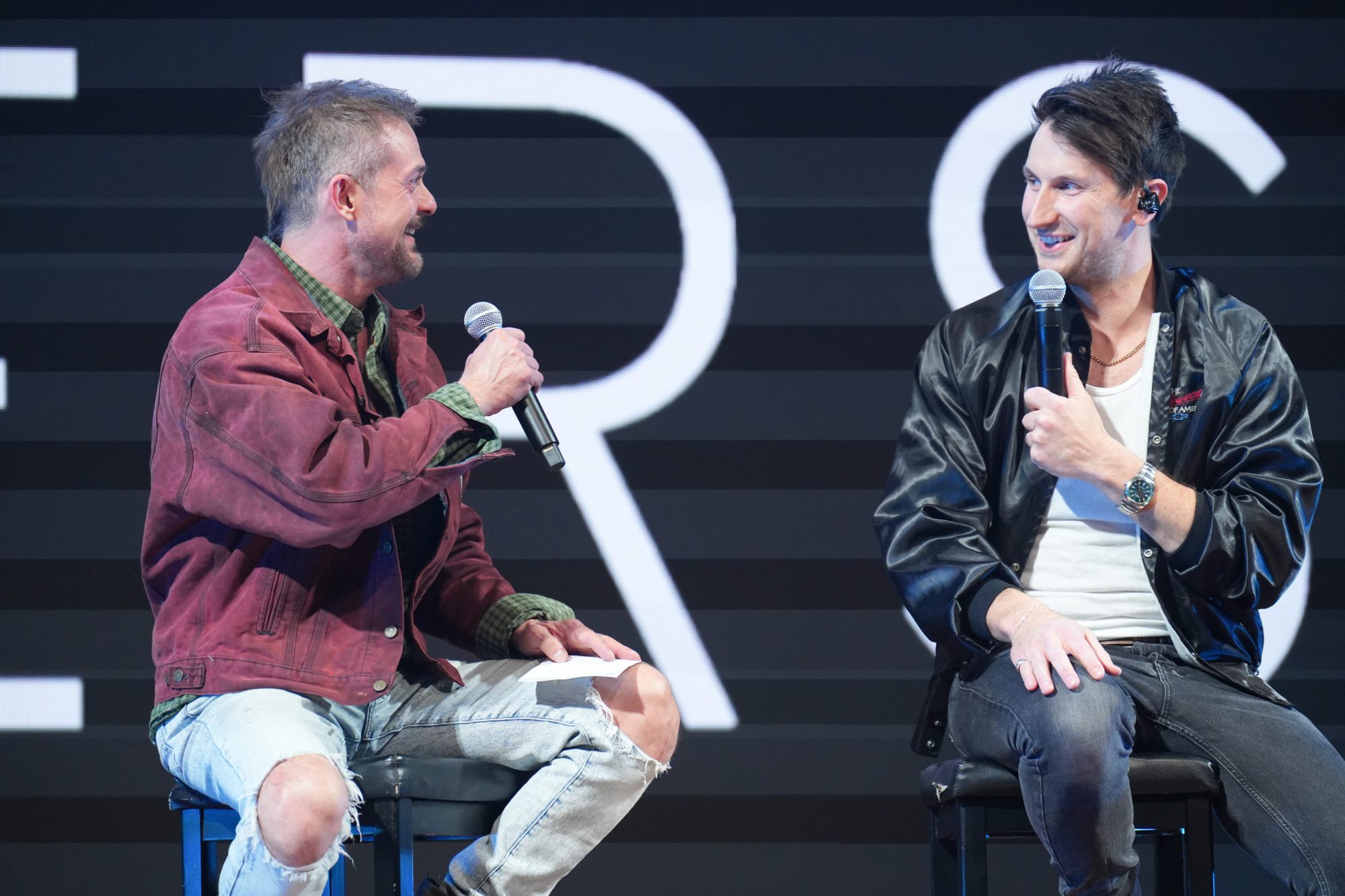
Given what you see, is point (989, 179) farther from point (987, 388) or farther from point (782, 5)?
point (987, 388)

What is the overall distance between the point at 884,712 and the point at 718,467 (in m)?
0.67

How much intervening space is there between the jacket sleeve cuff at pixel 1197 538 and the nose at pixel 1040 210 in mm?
548

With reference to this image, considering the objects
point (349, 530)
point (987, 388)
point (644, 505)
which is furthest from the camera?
point (644, 505)

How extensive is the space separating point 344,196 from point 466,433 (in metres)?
0.54

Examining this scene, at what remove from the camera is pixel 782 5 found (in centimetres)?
312

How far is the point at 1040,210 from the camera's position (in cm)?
236

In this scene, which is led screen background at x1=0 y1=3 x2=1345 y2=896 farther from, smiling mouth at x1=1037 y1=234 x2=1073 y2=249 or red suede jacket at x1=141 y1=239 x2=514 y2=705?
red suede jacket at x1=141 y1=239 x2=514 y2=705

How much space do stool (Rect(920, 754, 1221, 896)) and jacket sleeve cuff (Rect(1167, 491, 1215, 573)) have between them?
30 cm

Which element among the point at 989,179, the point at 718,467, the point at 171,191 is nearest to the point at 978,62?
the point at 989,179

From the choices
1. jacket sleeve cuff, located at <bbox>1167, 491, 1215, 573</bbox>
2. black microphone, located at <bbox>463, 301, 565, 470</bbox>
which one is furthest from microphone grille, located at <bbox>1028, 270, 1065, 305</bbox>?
black microphone, located at <bbox>463, 301, 565, 470</bbox>

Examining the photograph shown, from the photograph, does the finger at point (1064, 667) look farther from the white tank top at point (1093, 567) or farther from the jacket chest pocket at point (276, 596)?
the jacket chest pocket at point (276, 596)

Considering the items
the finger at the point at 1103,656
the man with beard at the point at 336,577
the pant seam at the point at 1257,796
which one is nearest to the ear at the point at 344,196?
the man with beard at the point at 336,577

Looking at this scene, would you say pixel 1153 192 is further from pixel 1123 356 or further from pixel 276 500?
pixel 276 500

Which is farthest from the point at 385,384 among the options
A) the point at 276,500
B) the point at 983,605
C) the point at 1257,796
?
the point at 1257,796
